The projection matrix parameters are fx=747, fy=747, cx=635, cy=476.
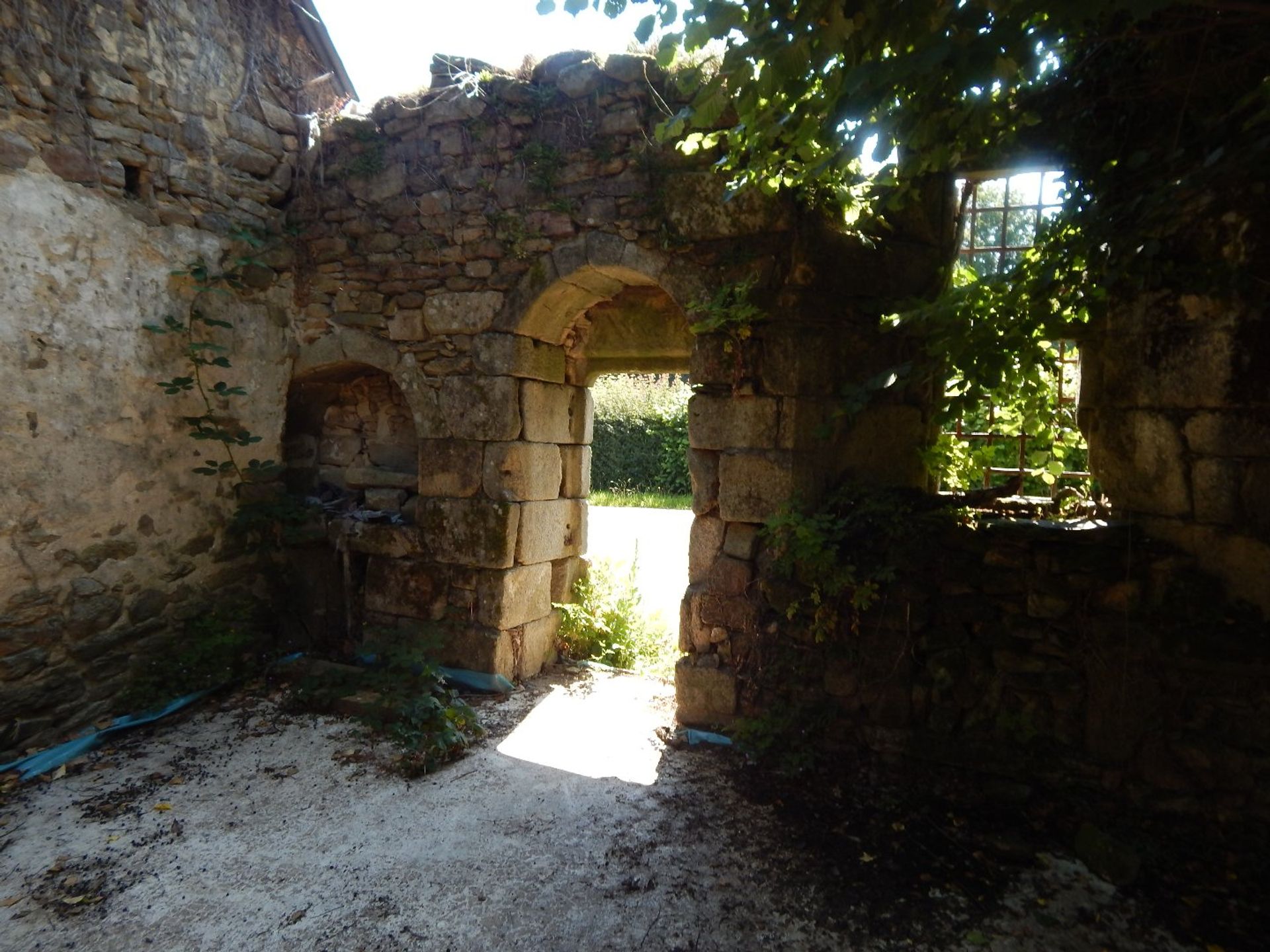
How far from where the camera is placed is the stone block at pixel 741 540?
3697 millimetres

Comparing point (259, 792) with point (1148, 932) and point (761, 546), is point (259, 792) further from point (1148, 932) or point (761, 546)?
point (1148, 932)

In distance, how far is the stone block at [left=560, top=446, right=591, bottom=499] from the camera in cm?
505

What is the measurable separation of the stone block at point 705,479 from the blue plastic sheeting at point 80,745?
297 cm

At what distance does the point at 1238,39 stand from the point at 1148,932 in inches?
121

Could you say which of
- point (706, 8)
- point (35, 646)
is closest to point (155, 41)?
point (35, 646)

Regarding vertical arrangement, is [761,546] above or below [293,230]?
below

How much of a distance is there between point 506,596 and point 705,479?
1.44 meters

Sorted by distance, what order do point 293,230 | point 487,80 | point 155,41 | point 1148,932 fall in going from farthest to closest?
point 293,230 < point 487,80 < point 155,41 < point 1148,932

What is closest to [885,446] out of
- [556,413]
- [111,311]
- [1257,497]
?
[1257,497]

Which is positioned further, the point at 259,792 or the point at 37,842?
the point at 259,792

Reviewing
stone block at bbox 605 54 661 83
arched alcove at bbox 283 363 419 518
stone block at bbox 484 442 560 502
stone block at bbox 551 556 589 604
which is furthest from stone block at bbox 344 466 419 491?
stone block at bbox 605 54 661 83

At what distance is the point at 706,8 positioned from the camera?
2057 millimetres

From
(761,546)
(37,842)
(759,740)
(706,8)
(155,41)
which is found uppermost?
(155,41)

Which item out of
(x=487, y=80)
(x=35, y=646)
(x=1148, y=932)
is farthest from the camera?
(x=487, y=80)
